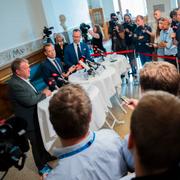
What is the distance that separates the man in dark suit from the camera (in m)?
2.61

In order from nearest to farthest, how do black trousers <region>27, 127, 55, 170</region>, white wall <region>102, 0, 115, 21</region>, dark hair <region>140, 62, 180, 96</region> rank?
dark hair <region>140, 62, 180, 96</region>
black trousers <region>27, 127, 55, 170</region>
white wall <region>102, 0, 115, 21</region>

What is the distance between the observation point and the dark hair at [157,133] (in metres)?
0.67

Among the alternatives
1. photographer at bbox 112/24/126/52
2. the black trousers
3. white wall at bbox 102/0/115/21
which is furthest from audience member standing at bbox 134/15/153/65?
white wall at bbox 102/0/115/21

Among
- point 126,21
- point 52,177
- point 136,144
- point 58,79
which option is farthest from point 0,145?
point 126,21

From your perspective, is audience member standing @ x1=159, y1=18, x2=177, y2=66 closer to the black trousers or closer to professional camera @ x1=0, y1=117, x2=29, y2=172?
the black trousers

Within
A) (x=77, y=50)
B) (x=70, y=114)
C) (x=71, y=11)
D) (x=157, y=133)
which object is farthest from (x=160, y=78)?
(x=71, y=11)

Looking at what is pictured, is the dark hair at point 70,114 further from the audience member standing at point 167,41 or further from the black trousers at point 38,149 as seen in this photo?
the audience member standing at point 167,41

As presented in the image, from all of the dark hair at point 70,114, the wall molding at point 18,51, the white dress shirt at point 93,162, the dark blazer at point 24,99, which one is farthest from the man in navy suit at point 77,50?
the white dress shirt at point 93,162

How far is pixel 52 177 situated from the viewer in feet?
3.69

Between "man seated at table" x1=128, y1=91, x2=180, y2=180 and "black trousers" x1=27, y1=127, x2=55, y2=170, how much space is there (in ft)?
7.24

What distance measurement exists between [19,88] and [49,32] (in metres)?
3.77

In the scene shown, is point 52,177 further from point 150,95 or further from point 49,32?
point 49,32

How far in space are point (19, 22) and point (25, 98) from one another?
391cm

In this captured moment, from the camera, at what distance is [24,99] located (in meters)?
2.62
